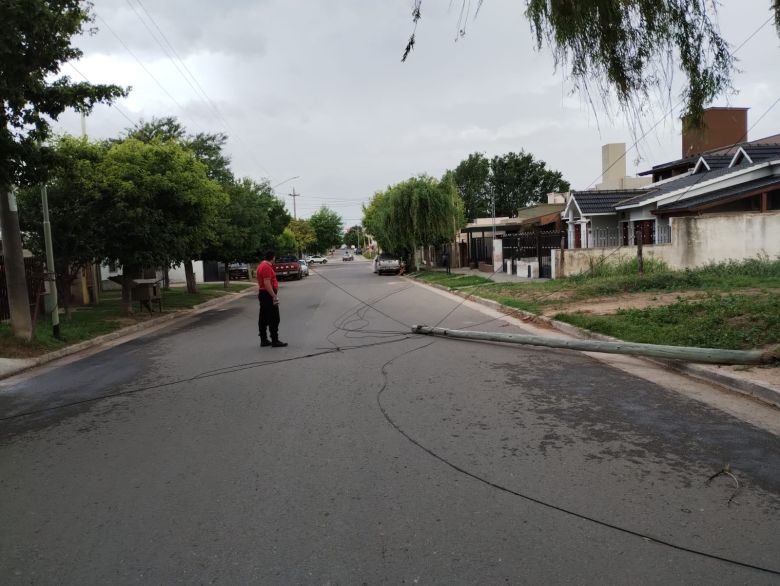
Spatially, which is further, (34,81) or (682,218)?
(682,218)

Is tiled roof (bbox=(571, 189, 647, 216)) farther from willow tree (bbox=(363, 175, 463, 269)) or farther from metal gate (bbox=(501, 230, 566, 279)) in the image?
willow tree (bbox=(363, 175, 463, 269))

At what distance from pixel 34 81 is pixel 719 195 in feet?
71.9

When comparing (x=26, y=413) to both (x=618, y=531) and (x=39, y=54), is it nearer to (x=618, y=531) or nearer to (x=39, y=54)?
(x=39, y=54)

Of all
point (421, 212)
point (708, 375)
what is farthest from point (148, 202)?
point (421, 212)

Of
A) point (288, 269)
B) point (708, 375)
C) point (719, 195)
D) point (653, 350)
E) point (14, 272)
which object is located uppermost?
point (719, 195)

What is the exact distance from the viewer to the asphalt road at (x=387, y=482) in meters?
3.43

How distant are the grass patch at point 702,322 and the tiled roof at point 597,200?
18798 mm

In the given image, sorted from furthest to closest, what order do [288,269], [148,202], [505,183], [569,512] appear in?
[505,183] < [288,269] < [148,202] < [569,512]

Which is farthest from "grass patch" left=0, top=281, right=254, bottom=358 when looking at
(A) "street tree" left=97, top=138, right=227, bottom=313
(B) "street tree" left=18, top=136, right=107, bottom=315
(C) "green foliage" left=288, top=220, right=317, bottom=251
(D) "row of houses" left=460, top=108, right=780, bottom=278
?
(C) "green foliage" left=288, top=220, right=317, bottom=251

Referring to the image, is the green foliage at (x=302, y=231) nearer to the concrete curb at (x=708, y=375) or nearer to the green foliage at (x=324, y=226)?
the green foliage at (x=324, y=226)

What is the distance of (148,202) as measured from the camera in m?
17.5

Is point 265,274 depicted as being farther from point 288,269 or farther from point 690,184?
point 288,269

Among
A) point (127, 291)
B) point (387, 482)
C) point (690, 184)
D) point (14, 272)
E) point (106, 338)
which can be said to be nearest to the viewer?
point (387, 482)

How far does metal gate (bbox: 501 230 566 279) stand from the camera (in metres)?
26.0
